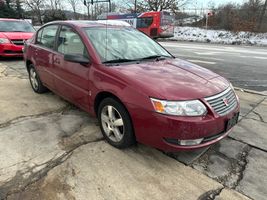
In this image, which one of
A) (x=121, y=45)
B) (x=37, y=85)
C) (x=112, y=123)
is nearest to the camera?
(x=112, y=123)

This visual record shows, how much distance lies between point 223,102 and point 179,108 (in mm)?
614

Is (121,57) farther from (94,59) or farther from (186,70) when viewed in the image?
(186,70)

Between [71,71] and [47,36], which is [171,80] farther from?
[47,36]

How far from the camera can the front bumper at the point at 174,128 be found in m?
2.62

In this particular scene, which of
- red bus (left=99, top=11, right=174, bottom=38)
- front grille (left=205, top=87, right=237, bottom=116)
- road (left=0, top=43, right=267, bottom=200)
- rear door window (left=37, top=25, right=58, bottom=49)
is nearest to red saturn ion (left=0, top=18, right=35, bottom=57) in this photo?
rear door window (left=37, top=25, right=58, bottom=49)

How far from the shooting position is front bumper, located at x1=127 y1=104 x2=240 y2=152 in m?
2.62

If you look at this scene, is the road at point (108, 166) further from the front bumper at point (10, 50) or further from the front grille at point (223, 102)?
the front bumper at point (10, 50)

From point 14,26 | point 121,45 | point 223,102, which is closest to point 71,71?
point 121,45

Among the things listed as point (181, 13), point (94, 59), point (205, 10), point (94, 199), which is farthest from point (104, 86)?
point (181, 13)

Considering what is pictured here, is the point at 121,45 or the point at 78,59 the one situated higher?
the point at 121,45

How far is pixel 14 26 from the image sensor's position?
33.2ft

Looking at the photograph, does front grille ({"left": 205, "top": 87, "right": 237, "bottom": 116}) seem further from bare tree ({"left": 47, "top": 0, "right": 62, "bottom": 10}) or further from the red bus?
bare tree ({"left": 47, "top": 0, "right": 62, "bottom": 10})

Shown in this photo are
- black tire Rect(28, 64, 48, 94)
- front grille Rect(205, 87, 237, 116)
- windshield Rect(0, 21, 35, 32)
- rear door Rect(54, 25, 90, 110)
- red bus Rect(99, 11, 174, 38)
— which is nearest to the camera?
front grille Rect(205, 87, 237, 116)

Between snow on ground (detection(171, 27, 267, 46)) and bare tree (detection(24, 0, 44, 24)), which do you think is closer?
snow on ground (detection(171, 27, 267, 46))
